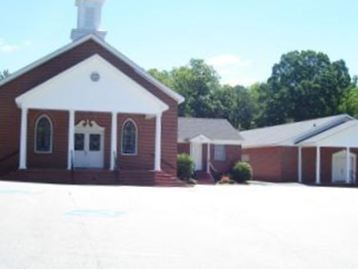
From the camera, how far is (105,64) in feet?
115

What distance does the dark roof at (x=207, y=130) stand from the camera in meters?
47.3

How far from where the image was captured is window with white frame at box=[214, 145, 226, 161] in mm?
47375

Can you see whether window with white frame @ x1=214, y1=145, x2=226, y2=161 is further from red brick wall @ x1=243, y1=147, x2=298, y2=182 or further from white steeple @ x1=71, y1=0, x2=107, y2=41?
white steeple @ x1=71, y1=0, x2=107, y2=41

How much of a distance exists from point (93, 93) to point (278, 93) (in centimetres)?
5620

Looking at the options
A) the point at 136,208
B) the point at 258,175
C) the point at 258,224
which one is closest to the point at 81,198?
the point at 136,208

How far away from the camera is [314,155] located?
51188 mm

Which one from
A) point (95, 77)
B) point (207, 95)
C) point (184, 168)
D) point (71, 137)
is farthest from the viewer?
point (207, 95)

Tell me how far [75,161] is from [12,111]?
431 cm

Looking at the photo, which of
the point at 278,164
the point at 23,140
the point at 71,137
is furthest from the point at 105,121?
the point at 278,164

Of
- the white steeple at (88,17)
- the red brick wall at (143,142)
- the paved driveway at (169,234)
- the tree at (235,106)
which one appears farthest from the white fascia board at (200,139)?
the tree at (235,106)

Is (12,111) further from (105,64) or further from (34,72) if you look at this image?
(105,64)

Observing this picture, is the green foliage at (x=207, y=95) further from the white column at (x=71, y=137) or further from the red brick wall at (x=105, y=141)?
the white column at (x=71, y=137)

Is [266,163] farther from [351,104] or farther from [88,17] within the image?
[351,104]

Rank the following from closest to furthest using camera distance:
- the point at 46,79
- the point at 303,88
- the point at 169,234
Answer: the point at 169,234 → the point at 46,79 → the point at 303,88
